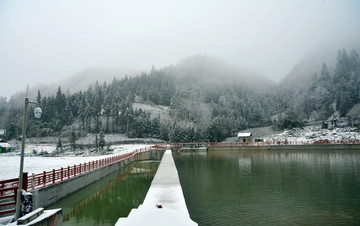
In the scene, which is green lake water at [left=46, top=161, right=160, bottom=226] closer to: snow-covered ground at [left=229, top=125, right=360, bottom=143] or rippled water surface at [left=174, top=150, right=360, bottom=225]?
rippled water surface at [left=174, top=150, right=360, bottom=225]

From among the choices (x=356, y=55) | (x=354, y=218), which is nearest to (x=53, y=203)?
(x=354, y=218)

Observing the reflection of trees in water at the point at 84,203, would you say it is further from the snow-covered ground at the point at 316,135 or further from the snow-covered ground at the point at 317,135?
the snow-covered ground at the point at 317,135

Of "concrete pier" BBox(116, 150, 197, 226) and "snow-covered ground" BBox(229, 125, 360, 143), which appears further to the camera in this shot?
"snow-covered ground" BBox(229, 125, 360, 143)

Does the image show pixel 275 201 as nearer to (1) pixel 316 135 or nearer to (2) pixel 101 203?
(2) pixel 101 203

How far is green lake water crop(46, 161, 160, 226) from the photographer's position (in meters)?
15.5

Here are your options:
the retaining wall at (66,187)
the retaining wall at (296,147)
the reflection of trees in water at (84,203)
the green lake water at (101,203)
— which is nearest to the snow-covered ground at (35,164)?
the retaining wall at (66,187)

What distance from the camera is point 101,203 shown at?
773 inches

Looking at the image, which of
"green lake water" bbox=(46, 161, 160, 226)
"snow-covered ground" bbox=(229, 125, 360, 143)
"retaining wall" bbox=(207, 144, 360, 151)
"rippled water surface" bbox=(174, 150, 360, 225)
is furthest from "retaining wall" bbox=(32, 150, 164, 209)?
"snow-covered ground" bbox=(229, 125, 360, 143)

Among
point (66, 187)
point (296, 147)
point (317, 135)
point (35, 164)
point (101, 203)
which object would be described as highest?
point (317, 135)

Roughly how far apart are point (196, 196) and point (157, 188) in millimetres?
4252

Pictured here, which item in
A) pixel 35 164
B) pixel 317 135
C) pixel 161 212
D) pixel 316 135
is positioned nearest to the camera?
→ pixel 161 212

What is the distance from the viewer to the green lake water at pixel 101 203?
1554 cm

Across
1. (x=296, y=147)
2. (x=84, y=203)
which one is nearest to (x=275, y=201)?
(x=84, y=203)

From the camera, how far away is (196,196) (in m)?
19.2
